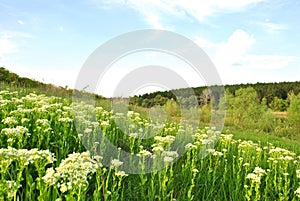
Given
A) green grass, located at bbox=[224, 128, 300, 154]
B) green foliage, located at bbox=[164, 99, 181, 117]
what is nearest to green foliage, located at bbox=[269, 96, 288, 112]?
green foliage, located at bbox=[164, 99, 181, 117]

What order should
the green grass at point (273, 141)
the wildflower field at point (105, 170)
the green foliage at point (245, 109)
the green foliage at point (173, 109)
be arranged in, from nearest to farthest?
the wildflower field at point (105, 170) < the green grass at point (273, 141) < the green foliage at point (173, 109) < the green foliage at point (245, 109)

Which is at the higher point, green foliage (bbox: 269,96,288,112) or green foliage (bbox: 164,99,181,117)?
green foliage (bbox: 269,96,288,112)

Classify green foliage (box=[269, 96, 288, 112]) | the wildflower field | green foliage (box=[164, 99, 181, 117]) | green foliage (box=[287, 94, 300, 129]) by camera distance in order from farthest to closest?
green foliage (box=[269, 96, 288, 112])
green foliage (box=[287, 94, 300, 129])
green foliage (box=[164, 99, 181, 117])
the wildflower field

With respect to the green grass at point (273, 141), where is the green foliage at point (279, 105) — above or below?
above

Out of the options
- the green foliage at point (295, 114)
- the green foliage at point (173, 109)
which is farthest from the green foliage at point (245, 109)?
the green foliage at point (173, 109)

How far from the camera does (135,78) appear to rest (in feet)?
21.1

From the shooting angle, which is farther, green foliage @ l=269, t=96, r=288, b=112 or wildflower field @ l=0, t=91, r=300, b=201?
green foliage @ l=269, t=96, r=288, b=112

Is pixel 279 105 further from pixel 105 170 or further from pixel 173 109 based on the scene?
pixel 105 170

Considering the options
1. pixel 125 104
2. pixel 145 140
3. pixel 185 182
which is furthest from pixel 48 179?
pixel 125 104

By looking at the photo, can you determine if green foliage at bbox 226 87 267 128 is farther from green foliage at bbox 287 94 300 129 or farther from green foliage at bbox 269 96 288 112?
green foliage at bbox 269 96 288 112

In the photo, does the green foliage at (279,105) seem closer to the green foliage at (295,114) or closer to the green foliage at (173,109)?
the green foliage at (295,114)

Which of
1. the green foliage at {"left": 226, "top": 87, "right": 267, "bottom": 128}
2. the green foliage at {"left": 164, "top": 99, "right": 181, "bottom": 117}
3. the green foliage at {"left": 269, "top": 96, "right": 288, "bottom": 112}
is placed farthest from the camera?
the green foliage at {"left": 269, "top": 96, "right": 288, "bottom": 112}

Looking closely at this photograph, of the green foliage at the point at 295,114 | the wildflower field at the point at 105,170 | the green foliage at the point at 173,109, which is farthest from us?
the green foliage at the point at 295,114

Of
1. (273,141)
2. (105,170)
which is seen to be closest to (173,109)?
(273,141)
